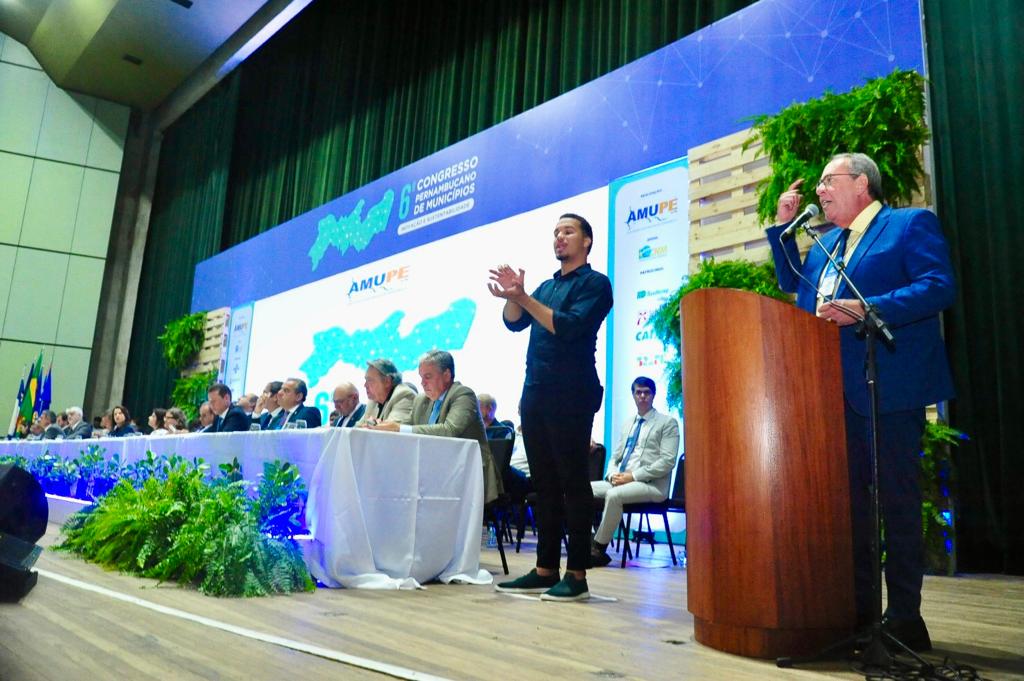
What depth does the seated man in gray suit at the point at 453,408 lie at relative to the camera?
3314 mm

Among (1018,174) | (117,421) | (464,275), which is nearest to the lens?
(1018,174)

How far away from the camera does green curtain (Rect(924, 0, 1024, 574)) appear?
3951 millimetres

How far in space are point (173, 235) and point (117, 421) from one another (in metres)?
6.99

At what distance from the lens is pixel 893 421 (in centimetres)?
182

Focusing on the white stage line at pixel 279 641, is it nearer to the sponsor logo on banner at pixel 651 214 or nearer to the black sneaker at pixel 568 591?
the black sneaker at pixel 568 591

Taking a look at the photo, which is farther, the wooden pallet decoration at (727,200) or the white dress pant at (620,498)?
the wooden pallet decoration at (727,200)

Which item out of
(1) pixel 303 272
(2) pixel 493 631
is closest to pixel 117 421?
(1) pixel 303 272

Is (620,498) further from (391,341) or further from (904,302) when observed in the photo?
(391,341)

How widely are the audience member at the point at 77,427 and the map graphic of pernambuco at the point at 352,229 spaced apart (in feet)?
9.24

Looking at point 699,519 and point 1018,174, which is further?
point 1018,174

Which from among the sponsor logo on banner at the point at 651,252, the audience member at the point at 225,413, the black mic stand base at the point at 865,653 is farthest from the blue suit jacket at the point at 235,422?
the black mic stand base at the point at 865,653

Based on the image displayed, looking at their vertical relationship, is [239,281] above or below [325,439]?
above

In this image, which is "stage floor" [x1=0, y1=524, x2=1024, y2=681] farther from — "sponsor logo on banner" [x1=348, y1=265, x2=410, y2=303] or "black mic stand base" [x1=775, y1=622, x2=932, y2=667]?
"sponsor logo on banner" [x1=348, y1=265, x2=410, y2=303]

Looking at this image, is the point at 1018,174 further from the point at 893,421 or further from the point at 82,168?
the point at 82,168
